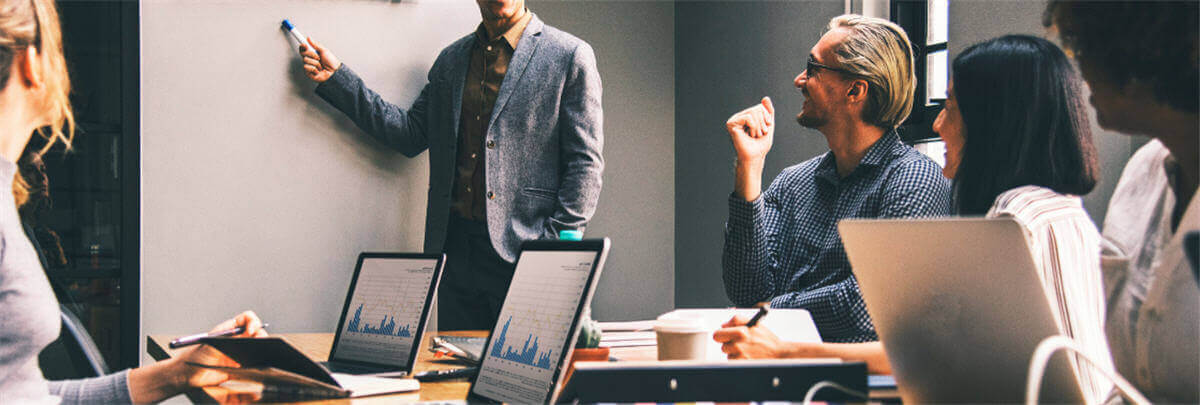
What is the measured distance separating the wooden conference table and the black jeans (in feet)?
1.81

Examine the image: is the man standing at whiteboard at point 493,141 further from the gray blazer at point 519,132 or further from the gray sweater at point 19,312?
the gray sweater at point 19,312

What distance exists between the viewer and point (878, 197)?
1910 millimetres

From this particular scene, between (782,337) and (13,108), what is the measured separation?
1.13m

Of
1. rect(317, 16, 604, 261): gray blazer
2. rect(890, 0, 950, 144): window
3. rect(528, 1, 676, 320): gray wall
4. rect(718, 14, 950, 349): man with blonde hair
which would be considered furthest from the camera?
rect(528, 1, 676, 320): gray wall

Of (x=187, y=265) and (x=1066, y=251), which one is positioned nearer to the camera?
(x=1066, y=251)

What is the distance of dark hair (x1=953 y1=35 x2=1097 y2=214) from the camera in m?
1.25

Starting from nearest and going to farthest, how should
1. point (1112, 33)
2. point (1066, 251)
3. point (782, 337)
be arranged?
point (1112, 33)
point (1066, 251)
point (782, 337)

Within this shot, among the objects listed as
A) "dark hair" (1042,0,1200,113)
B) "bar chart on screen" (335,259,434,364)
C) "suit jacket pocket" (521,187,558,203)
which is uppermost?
"dark hair" (1042,0,1200,113)

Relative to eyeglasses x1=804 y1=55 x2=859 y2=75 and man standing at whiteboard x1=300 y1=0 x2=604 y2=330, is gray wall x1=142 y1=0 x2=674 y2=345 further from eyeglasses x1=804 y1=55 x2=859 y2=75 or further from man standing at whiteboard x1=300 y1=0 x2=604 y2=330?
eyeglasses x1=804 y1=55 x2=859 y2=75

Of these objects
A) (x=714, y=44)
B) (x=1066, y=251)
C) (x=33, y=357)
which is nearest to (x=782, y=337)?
(x=1066, y=251)

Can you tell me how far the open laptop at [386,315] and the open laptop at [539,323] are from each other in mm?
257

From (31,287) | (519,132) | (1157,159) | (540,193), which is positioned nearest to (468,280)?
(540,193)

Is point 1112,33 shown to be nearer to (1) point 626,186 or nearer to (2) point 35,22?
(2) point 35,22

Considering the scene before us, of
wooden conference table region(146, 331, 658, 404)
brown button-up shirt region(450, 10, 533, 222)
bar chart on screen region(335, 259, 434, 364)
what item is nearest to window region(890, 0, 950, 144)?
brown button-up shirt region(450, 10, 533, 222)
